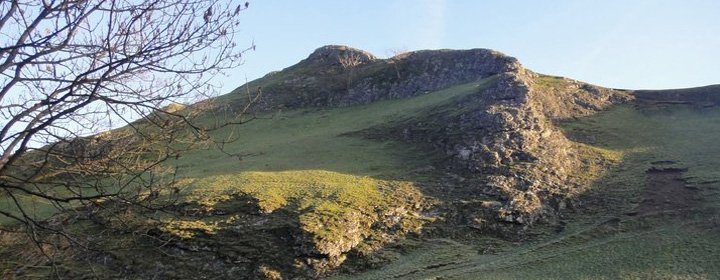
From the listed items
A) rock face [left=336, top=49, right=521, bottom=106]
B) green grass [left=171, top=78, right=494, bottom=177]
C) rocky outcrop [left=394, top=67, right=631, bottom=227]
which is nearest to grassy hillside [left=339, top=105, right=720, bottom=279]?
rocky outcrop [left=394, top=67, right=631, bottom=227]

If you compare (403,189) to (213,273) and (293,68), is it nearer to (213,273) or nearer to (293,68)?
(213,273)

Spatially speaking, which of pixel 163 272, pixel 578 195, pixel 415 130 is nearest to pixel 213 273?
pixel 163 272

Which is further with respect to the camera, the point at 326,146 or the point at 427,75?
the point at 427,75

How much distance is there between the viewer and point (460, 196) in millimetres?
26922

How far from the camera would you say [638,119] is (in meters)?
39.3

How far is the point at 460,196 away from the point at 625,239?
7394 millimetres

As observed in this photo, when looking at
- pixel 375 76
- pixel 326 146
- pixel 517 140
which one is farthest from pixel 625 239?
pixel 375 76

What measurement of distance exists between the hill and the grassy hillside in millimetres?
90

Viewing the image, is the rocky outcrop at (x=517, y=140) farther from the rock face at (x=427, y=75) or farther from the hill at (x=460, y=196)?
the rock face at (x=427, y=75)

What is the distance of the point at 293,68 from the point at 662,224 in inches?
2041

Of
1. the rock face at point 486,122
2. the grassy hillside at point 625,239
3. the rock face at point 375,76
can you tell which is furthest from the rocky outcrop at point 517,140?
the rock face at point 375,76

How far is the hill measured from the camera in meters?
20.3

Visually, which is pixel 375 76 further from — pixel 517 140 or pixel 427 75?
pixel 517 140

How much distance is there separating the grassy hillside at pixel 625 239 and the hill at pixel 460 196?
0.09m
